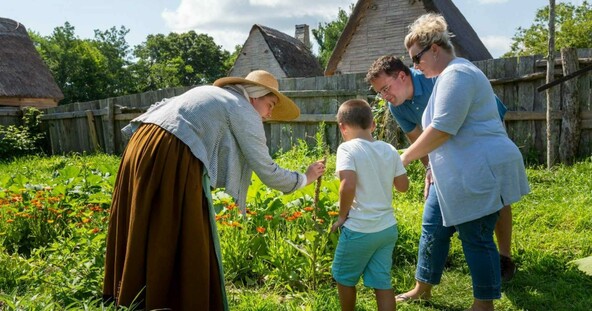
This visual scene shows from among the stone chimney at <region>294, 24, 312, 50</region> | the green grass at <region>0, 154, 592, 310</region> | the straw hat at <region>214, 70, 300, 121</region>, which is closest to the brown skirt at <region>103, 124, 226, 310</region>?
the green grass at <region>0, 154, 592, 310</region>

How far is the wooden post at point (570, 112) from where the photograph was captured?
6758 mm

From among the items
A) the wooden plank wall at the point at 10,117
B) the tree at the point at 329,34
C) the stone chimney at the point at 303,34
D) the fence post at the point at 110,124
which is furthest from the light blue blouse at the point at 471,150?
the tree at the point at 329,34

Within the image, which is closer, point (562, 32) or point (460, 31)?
point (460, 31)

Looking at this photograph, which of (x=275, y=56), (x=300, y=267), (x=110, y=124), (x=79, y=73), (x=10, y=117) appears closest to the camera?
(x=300, y=267)

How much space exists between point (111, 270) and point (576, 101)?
6.50 m

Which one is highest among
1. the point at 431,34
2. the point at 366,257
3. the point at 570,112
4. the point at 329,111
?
the point at 431,34

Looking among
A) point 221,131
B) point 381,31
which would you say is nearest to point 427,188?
point 221,131

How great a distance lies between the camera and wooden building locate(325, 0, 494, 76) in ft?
47.6

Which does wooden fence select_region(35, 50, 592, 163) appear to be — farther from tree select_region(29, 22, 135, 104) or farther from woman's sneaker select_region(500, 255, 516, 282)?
tree select_region(29, 22, 135, 104)

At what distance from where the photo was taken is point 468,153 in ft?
7.73

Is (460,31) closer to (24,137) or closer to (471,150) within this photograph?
(24,137)

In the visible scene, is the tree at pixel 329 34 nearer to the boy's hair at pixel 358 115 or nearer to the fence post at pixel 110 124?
the fence post at pixel 110 124

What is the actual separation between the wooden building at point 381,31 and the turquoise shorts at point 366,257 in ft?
40.8

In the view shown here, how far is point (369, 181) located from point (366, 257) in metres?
0.38
